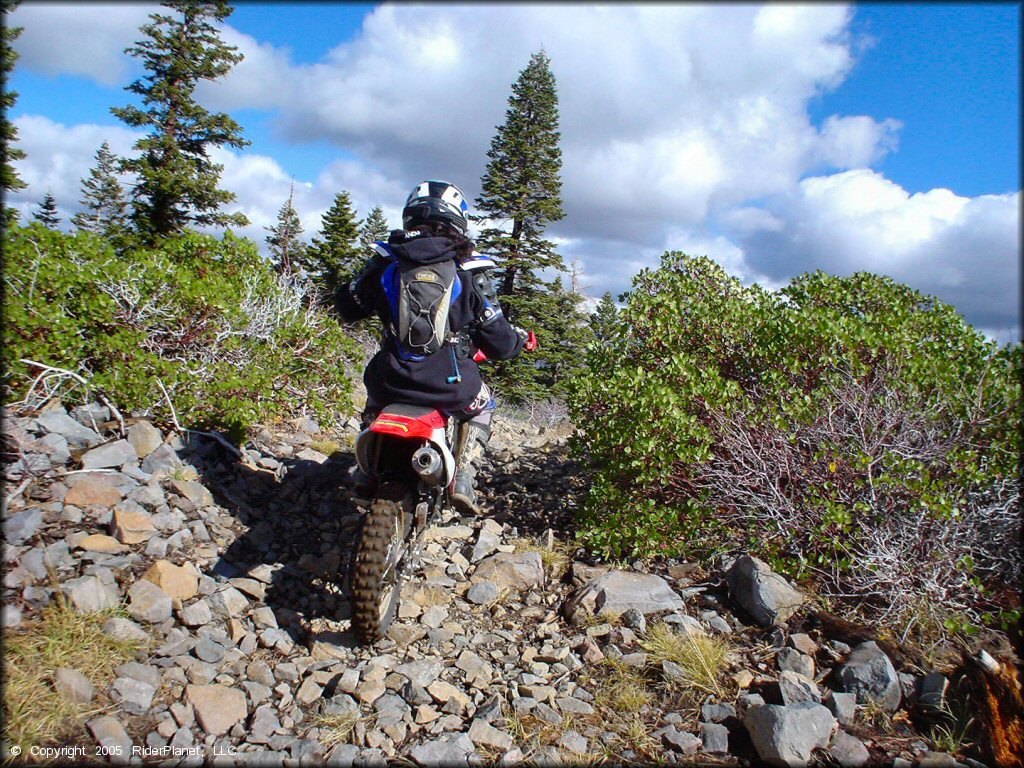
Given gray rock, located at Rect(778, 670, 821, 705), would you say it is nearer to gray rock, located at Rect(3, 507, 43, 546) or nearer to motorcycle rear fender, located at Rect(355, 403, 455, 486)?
motorcycle rear fender, located at Rect(355, 403, 455, 486)

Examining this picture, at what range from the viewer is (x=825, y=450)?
439 cm

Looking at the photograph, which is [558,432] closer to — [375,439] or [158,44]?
[375,439]

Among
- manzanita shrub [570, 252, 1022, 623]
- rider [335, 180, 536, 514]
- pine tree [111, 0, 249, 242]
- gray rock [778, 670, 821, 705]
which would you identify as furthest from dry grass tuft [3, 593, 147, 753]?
pine tree [111, 0, 249, 242]

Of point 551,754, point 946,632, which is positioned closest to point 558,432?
point 946,632

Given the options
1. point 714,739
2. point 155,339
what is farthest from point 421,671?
point 155,339

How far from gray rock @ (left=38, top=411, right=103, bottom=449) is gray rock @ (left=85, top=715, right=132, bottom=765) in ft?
7.72

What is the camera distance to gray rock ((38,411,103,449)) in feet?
14.6

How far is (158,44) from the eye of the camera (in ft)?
61.9

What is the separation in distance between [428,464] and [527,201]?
21.9 metres

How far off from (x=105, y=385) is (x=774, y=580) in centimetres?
497

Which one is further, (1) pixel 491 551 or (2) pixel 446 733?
(1) pixel 491 551

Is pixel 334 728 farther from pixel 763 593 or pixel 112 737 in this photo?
pixel 763 593

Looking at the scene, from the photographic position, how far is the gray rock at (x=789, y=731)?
2.91 meters

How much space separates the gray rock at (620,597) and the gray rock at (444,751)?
1.27m
